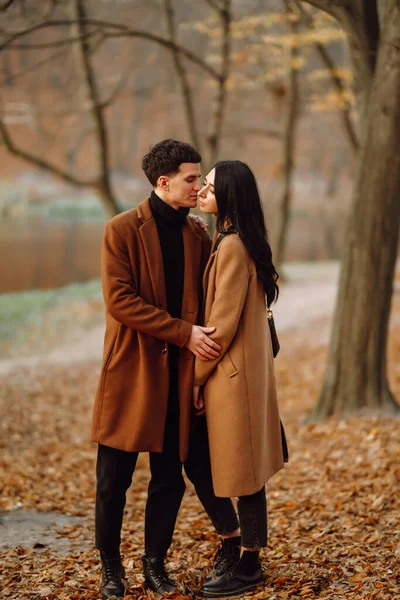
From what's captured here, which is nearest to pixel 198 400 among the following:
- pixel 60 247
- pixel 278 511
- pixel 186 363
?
pixel 186 363

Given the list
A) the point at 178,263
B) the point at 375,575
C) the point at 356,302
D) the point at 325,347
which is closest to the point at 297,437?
the point at 356,302

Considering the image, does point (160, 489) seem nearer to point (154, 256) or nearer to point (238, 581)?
point (238, 581)

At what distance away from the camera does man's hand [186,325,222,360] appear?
2893 millimetres

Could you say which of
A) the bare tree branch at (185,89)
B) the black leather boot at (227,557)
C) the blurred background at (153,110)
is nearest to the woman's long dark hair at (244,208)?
the black leather boot at (227,557)

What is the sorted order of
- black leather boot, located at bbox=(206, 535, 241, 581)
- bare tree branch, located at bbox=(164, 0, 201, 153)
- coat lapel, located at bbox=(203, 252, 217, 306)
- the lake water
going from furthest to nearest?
the lake water, bare tree branch, located at bbox=(164, 0, 201, 153), black leather boot, located at bbox=(206, 535, 241, 581), coat lapel, located at bbox=(203, 252, 217, 306)

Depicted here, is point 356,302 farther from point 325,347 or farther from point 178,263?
point 325,347

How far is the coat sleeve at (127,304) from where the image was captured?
288 centimetres

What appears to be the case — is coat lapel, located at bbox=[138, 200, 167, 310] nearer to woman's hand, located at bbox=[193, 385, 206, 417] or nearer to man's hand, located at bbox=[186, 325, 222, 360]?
man's hand, located at bbox=[186, 325, 222, 360]

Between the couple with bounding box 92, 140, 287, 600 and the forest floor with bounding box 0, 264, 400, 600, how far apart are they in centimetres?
36

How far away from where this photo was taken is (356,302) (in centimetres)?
555

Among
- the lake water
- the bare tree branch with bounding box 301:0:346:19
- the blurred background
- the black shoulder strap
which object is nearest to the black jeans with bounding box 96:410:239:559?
the black shoulder strap

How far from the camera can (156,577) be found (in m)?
3.08

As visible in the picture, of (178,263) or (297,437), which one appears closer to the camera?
(178,263)

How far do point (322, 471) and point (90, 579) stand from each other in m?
2.19
